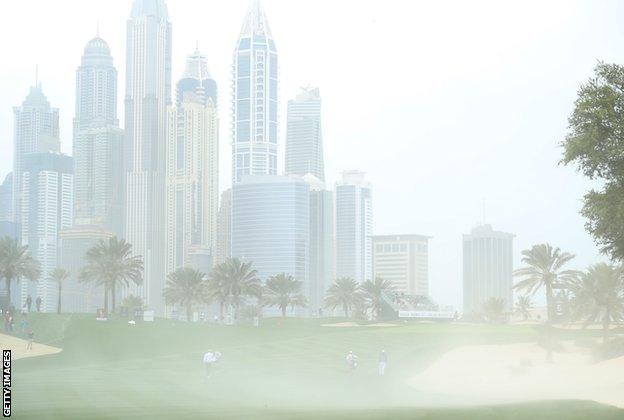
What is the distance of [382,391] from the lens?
212 feet

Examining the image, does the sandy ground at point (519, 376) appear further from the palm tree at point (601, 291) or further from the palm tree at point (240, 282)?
the palm tree at point (240, 282)

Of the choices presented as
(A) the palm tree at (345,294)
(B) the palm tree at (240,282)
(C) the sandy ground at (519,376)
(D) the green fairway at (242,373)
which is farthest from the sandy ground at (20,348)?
(A) the palm tree at (345,294)

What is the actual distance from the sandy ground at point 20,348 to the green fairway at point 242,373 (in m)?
2.06

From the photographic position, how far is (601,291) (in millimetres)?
103250

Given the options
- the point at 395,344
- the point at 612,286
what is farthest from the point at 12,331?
the point at 612,286

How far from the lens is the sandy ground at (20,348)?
283 ft

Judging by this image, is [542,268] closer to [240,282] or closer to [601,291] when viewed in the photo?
[601,291]

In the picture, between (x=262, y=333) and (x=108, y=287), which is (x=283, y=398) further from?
(x=108, y=287)

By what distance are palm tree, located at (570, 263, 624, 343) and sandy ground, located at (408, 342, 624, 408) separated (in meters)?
4.89

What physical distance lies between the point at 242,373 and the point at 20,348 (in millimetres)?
25717

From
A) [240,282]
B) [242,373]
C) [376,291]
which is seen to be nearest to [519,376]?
[242,373]

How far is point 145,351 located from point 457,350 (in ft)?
105

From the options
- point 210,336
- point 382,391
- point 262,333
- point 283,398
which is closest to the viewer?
point 283,398

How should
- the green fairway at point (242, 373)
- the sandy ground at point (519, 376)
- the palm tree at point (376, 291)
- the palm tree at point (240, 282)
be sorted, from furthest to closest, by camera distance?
the palm tree at point (376, 291), the palm tree at point (240, 282), the sandy ground at point (519, 376), the green fairway at point (242, 373)
